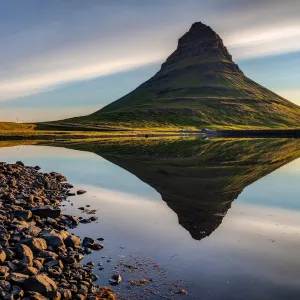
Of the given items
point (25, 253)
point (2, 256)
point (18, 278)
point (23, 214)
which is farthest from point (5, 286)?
point (23, 214)

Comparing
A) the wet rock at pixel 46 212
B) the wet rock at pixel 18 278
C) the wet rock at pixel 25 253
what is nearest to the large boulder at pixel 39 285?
the wet rock at pixel 18 278

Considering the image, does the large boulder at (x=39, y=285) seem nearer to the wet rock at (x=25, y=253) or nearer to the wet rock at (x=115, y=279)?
the wet rock at (x=25, y=253)

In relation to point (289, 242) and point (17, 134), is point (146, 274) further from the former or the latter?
point (17, 134)

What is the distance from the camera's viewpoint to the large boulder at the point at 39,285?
42.9 ft

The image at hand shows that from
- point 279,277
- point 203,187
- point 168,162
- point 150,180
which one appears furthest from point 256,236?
point 168,162

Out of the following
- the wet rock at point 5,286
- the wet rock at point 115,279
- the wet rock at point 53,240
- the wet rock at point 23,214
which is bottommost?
the wet rock at point 115,279

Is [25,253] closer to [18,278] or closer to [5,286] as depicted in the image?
[18,278]

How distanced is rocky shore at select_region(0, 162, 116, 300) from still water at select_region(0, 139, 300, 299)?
0.91m

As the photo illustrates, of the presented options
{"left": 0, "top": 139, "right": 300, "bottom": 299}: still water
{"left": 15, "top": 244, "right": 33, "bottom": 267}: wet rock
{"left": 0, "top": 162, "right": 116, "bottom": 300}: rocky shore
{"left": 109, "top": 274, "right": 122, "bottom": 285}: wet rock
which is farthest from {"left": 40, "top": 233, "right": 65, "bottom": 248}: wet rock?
{"left": 109, "top": 274, "right": 122, "bottom": 285}: wet rock

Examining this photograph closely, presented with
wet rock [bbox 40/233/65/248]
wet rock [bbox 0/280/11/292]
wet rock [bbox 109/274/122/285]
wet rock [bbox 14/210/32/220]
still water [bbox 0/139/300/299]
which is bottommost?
wet rock [bbox 109/274/122/285]

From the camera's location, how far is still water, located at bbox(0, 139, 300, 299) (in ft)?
49.3

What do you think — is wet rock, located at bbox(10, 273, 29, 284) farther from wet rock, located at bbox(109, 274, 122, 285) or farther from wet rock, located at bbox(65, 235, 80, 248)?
wet rock, located at bbox(65, 235, 80, 248)

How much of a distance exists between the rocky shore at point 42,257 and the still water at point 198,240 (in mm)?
910

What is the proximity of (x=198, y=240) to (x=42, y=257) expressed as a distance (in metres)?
8.39
